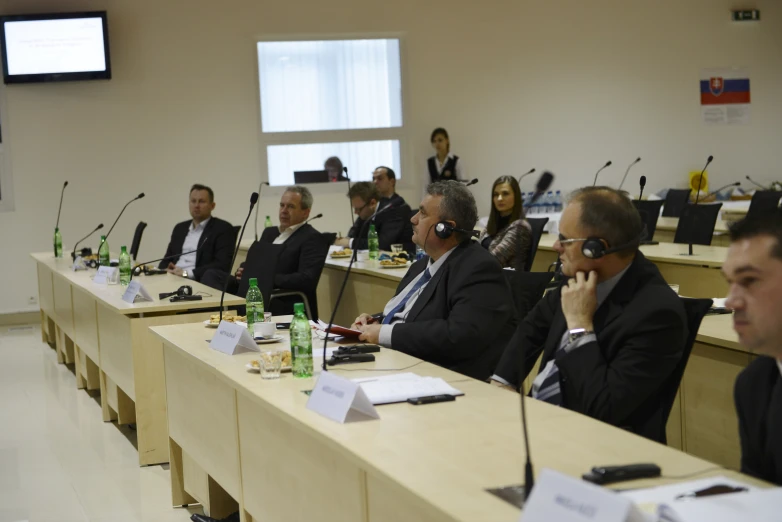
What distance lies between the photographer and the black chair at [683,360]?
2.22 metres

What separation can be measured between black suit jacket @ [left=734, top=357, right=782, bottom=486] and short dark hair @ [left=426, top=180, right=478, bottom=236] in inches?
60.2

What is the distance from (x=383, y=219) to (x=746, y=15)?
21.8 ft

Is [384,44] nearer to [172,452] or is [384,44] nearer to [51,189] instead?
[51,189]

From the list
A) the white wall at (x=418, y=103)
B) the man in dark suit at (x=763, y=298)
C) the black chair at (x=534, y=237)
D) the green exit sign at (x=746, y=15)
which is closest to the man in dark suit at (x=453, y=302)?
the man in dark suit at (x=763, y=298)

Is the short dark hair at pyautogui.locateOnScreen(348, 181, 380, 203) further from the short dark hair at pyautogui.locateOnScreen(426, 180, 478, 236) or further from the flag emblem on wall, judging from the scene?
the flag emblem on wall

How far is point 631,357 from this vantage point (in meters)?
2.16

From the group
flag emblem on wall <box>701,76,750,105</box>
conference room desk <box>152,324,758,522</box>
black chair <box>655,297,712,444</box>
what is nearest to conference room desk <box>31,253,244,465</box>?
conference room desk <box>152,324,758,522</box>

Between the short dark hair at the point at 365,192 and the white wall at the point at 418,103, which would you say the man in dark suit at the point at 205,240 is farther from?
the white wall at the point at 418,103

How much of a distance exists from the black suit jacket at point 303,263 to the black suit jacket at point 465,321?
243 centimetres

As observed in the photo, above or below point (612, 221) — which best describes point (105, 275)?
below

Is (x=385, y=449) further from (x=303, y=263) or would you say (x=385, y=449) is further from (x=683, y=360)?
(x=303, y=263)

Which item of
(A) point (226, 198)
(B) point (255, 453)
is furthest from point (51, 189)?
(B) point (255, 453)

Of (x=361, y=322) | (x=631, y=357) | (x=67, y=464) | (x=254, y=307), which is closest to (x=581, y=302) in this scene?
(x=631, y=357)

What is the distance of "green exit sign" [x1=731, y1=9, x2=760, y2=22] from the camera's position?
11203mm
